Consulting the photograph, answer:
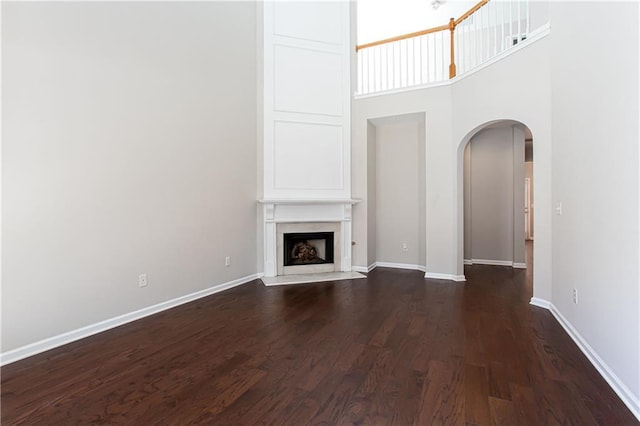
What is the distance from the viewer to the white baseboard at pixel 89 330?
2344 millimetres

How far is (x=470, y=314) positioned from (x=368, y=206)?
256cm

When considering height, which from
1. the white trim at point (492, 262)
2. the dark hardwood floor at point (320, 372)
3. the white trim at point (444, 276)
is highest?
the white trim at point (492, 262)

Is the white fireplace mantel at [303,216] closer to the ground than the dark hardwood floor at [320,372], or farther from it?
farther from it

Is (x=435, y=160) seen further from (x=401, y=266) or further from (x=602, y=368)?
(x=602, y=368)

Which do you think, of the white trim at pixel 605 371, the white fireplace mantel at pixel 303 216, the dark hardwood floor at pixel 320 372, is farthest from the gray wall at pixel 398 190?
A: the white trim at pixel 605 371

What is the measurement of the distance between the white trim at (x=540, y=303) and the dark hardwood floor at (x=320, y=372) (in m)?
0.14

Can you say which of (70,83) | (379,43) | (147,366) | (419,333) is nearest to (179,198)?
(70,83)

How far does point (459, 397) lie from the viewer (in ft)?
6.14

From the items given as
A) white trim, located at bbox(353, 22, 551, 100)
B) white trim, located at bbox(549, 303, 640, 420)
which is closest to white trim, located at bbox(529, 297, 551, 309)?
white trim, located at bbox(549, 303, 640, 420)

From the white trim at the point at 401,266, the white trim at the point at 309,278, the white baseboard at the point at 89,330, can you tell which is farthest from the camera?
the white trim at the point at 401,266

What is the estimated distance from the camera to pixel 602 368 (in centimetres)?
209

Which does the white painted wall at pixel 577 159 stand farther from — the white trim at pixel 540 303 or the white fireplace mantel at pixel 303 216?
the white fireplace mantel at pixel 303 216

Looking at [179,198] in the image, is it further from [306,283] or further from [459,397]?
[459,397]

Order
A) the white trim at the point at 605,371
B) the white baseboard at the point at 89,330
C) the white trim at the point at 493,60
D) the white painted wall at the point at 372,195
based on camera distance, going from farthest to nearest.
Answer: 1. the white painted wall at the point at 372,195
2. the white trim at the point at 493,60
3. the white baseboard at the point at 89,330
4. the white trim at the point at 605,371
